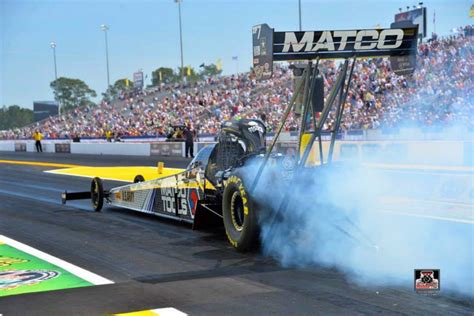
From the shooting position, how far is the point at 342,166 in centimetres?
716

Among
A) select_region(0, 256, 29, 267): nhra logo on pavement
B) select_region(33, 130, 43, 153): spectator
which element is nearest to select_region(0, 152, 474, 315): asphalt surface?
select_region(0, 256, 29, 267): nhra logo on pavement

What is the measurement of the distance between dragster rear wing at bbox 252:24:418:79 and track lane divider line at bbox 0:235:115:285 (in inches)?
109

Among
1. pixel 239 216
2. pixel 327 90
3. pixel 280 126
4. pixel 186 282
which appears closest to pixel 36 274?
pixel 186 282

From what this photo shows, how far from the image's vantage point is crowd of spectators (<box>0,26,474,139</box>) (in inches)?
567

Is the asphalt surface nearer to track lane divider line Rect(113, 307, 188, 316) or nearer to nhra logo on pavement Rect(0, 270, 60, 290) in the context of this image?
track lane divider line Rect(113, 307, 188, 316)

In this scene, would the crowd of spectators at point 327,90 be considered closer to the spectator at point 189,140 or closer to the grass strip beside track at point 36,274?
the spectator at point 189,140

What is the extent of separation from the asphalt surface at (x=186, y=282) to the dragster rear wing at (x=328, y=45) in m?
2.19

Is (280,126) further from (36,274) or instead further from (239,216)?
(36,274)

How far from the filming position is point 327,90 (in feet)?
87.2

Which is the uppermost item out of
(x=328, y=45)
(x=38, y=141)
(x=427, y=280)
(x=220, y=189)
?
(x=328, y=45)

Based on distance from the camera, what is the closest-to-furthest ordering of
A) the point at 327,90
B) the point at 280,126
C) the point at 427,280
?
the point at 427,280 → the point at 280,126 → the point at 327,90

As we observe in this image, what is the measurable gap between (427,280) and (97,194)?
7602 millimetres

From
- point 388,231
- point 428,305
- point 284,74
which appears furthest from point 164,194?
point 284,74

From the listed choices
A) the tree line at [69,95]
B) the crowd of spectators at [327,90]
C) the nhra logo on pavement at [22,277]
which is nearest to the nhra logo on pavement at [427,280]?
the nhra logo on pavement at [22,277]
